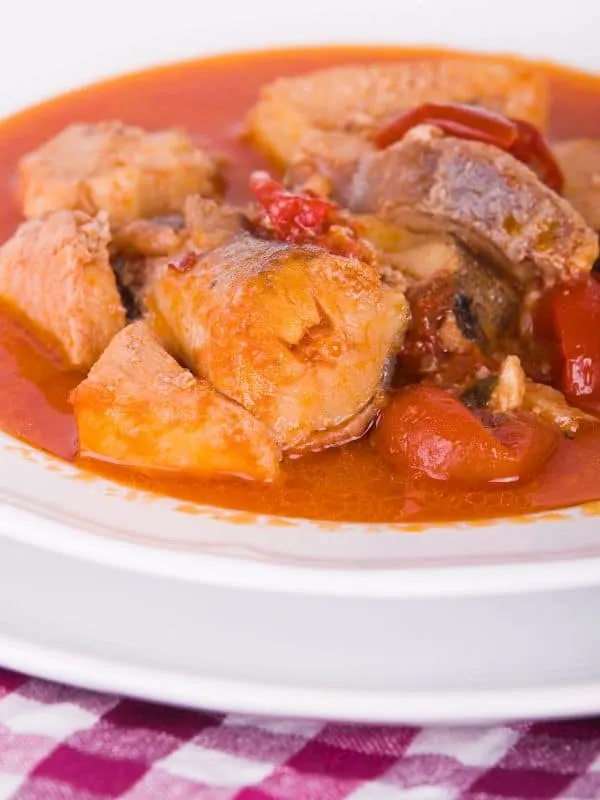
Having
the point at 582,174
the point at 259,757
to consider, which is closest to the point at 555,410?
the point at 582,174

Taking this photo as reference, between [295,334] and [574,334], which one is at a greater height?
[295,334]

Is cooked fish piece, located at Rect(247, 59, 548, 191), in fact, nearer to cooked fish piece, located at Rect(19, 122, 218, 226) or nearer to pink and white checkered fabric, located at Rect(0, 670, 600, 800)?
cooked fish piece, located at Rect(19, 122, 218, 226)

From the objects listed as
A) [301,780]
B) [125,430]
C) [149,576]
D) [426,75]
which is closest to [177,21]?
[426,75]

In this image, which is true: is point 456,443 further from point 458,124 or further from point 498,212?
point 458,124

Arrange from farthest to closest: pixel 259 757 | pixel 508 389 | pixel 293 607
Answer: pixel 508 389
pixel 293 607
pixel 259 757

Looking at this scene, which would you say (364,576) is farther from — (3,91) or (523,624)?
(3,91)

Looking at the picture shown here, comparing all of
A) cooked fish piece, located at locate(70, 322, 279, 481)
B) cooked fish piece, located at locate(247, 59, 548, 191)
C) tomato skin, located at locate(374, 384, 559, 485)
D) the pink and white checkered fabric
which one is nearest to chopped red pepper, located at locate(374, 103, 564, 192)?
cooked fish piece, located at locate(247, 59, 548, 191)

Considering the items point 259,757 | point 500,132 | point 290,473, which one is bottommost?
point 259,757
